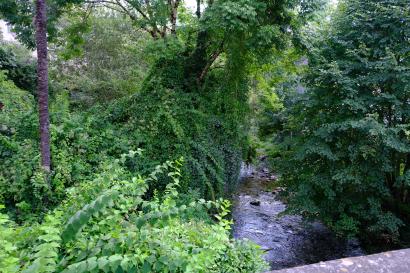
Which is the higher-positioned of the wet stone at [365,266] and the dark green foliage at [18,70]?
the dark green foliage at [18,70]

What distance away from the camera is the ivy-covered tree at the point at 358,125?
6.26 metres

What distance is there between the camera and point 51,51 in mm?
11766

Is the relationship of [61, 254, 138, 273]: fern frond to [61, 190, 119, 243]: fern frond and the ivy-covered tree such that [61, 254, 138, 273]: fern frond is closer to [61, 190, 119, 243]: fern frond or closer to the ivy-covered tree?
[61, 190, 119, 243]: fern frond

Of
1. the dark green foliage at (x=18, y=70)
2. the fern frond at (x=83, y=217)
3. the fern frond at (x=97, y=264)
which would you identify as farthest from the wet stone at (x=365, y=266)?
the dark green foliage at (x=18, y=70)

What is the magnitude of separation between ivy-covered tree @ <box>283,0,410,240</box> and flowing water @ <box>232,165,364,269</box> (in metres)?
0.89

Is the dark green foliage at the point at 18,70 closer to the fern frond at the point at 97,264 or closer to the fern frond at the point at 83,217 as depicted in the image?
the fern frond at the point at 83,217

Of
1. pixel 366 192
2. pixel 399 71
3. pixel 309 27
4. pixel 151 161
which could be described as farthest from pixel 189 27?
pixel 366 192

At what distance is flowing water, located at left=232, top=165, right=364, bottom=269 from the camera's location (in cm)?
744

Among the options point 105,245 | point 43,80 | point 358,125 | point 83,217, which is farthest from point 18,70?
point 105,245

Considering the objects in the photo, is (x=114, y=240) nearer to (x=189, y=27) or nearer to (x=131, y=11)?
(x=189, y=27)

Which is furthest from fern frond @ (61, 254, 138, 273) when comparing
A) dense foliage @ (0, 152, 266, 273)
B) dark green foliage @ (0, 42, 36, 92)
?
dark green foliage @ (0, 42, 36, 92)

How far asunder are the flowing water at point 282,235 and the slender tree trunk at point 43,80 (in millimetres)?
4713

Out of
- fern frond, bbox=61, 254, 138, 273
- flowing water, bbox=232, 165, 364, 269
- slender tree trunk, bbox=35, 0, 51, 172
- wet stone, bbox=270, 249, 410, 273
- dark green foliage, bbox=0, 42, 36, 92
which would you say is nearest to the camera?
fern frond, bbox=61, 254, 138, 273

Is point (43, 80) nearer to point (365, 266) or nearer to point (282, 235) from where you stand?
point (365, 266)
